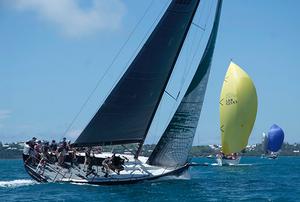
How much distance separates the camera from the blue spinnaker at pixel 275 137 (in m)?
93.2

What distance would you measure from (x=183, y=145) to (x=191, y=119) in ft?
4.94

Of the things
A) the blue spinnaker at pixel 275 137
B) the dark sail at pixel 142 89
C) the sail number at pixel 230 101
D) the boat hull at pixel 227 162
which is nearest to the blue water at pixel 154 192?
the dark sail at pixel 142 89

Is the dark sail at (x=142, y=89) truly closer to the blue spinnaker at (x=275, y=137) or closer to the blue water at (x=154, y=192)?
the blue water at (x=154, y=192)

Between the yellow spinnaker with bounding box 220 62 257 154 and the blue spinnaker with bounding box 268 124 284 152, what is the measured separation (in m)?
38.0

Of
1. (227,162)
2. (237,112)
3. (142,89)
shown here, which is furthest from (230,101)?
(142,89)

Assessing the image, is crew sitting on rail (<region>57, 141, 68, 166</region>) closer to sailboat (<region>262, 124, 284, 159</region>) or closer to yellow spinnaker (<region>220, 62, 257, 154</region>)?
yellow spinnaker (<region>220, 62, 257, 154</region>)

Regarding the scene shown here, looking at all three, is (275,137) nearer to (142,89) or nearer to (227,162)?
(227,162)

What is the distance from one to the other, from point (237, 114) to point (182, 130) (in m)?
22.9

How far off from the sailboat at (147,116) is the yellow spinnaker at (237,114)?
873 inches

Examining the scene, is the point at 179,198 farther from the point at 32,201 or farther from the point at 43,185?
the point at 43,185

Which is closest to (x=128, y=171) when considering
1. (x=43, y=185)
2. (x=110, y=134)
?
(x=110, y=134)

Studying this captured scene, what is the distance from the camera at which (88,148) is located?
32.2 m

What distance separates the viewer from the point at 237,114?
180 ft

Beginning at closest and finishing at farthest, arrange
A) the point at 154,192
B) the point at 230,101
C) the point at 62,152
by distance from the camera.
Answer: the point at 154,192 < the point at 62,152 < the point at 230,101
